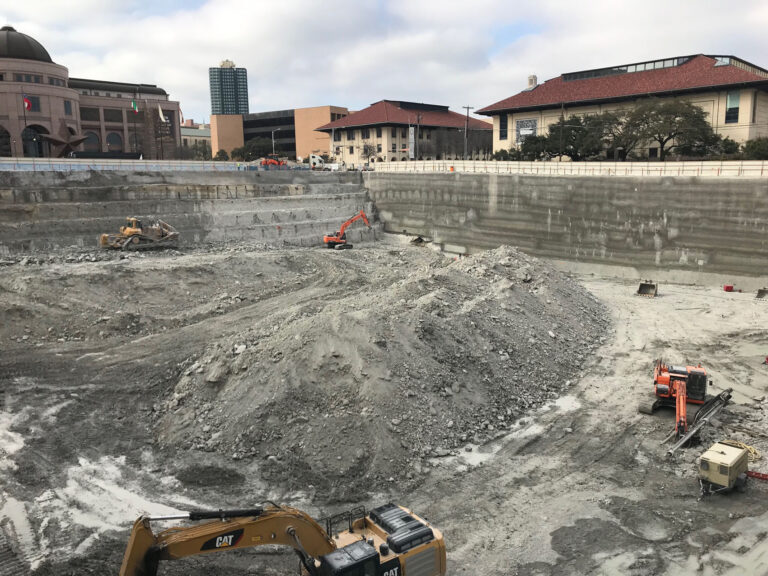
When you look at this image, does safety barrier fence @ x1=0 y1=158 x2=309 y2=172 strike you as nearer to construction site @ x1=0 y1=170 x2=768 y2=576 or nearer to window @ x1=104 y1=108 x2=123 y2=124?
construction site @ x1=0 y1=170 x2=768 y2=576

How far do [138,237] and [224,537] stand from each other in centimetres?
2873

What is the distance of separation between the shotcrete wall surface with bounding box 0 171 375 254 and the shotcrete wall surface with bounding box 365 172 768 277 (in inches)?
298

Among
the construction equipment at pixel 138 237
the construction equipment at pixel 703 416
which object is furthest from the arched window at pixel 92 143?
the construction equipment at pixel 703 416

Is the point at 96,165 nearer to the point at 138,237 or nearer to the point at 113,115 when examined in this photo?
the point at 138,237

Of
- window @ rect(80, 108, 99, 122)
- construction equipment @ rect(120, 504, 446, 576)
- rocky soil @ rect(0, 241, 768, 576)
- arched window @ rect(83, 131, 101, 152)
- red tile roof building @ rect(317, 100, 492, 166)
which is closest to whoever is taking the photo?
construction equipment @ rect(120, 504, 446, 576)

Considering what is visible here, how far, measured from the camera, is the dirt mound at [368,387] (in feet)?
45.5

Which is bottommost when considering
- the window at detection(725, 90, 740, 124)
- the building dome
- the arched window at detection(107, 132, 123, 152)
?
the window at detection(725, 90, 740, 124)

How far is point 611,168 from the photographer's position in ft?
124

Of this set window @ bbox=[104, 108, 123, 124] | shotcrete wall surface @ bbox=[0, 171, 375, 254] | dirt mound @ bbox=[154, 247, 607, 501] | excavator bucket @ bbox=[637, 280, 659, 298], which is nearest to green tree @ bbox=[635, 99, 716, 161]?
excavator bucket @ bbox=[637, 280, 659, 298]

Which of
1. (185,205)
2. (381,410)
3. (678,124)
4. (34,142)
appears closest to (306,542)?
(381,410)

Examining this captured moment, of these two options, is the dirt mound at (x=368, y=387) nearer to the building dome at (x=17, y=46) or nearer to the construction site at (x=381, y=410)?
the construction site at (x=381, y=410)

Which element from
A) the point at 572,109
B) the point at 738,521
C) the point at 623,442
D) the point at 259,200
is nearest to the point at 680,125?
the point at 572,109

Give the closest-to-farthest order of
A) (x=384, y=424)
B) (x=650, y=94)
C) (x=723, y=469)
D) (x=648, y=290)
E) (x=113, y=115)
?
1. (x=723, y=469)
2. (x=384, y=424)
3. (x=648, y=290)
4. (x=650, y=94)
5. (x=113, y=115)

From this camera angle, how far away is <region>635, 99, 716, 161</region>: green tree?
146 feet
